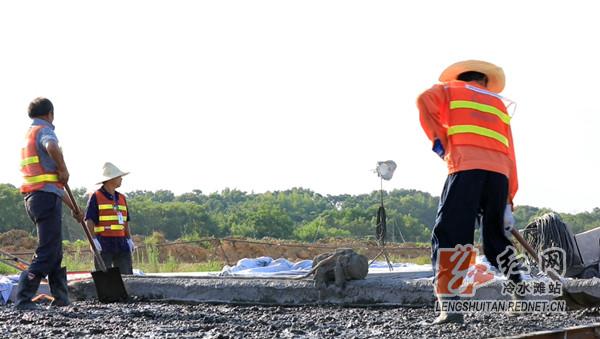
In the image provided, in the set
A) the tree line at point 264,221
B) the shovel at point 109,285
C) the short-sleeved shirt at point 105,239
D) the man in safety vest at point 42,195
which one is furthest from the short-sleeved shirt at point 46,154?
the tree line at point 264,221

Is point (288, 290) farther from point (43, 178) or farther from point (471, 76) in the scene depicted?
point (471, 76)

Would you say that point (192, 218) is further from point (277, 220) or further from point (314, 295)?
point (314, 295)

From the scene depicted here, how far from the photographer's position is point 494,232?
6.07 m

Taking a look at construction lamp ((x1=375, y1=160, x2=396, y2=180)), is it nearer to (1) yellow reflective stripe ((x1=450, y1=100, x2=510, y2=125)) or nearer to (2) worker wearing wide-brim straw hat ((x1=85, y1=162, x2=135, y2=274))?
(2) worker wearing wide-brim straw hat ((x1=85, y1=162, x2=135, y2=274))

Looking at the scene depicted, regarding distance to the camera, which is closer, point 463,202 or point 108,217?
point 463,202

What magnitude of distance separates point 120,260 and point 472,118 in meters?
5.29

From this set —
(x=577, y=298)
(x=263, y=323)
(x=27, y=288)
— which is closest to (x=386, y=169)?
(x=27, y=288)

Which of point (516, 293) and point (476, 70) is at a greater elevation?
point (476, 70)

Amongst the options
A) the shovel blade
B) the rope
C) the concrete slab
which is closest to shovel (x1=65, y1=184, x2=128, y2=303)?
the shovel blade

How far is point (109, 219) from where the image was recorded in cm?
994

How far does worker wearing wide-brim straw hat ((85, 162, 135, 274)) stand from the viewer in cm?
991

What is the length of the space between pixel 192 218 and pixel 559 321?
31719mm

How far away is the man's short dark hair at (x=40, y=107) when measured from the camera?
7895mm

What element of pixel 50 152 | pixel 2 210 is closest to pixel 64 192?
pixel 50 152
